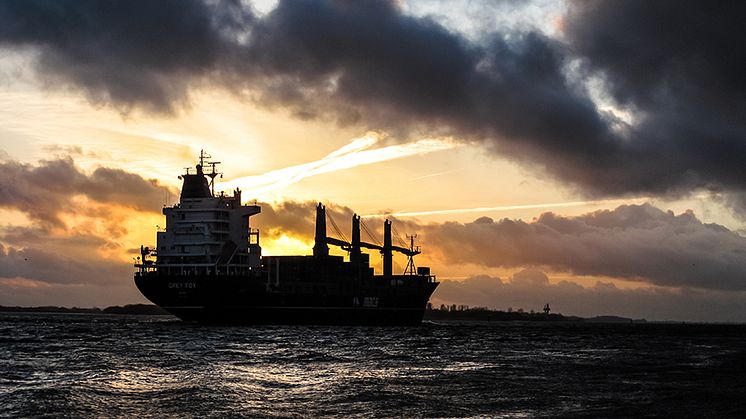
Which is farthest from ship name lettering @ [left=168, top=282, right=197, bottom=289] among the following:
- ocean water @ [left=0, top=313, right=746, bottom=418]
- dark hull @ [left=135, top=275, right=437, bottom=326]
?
ocean water @ [left=0, top=313, right=746, bottom=418]

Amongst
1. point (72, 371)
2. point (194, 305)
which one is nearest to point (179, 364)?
point (72, 371)

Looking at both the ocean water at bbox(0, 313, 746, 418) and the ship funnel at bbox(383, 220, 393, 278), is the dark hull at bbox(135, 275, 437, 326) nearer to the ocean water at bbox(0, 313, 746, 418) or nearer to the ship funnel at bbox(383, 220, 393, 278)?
the ship funnel at bbox(383, 220, 393, 278)

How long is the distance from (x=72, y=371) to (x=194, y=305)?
5407 centimetres

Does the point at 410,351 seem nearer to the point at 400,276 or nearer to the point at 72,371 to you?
the point at 72,371

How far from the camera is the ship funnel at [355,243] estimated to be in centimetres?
11550

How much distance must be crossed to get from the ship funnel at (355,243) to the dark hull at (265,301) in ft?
12.3

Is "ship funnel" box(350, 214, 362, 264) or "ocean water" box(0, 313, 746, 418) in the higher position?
"ship funnel" box(350, 214, 362, 264)

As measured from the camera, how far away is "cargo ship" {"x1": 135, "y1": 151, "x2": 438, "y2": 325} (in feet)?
294

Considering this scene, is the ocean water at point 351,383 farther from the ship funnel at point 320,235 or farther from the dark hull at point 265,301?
the ship funnel at point 320,235

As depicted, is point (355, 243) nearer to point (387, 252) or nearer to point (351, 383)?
point (387, 252)

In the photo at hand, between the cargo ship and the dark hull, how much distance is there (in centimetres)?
11

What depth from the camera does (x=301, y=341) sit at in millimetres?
61844

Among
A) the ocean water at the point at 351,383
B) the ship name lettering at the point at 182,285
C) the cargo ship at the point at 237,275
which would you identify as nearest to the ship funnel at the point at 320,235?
the cargo ship at the point at 237,275

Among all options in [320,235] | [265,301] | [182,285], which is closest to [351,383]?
[182,285]
